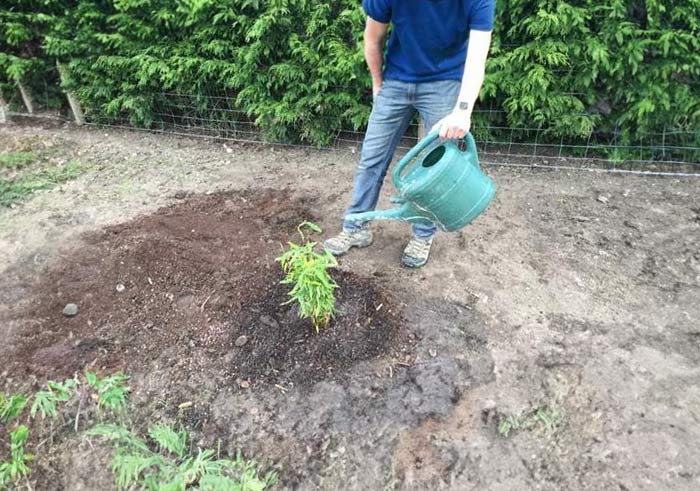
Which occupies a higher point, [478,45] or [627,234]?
[478,45]

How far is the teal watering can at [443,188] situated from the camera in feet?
7.55

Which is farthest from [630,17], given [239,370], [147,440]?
[147,440]

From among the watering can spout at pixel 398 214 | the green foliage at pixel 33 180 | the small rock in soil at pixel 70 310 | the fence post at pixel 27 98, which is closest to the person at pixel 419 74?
the watering can spout at pixel 398 214

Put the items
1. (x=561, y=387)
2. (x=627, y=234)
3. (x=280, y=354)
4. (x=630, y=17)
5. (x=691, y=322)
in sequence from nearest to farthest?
(x=561, y=387)
(x=280, y=354)
(x=691, y=322)
(x=627, y=234)
(x=630, y=17)

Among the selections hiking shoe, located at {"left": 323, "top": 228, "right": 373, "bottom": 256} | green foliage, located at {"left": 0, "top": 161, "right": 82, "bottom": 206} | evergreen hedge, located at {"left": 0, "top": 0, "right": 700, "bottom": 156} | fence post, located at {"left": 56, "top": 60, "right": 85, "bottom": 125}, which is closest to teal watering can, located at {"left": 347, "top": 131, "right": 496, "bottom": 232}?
hiking shoe, located at {"left": 323, "top": 228, "right": 373, "bottom": 256}

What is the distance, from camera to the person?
7.88 ft

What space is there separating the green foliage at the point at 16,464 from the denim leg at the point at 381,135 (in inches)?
77.8

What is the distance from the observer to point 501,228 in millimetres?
3623

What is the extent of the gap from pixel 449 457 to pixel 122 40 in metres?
4.70

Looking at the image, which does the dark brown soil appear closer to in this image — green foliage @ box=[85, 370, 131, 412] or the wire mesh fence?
green foliage @ box=[85, 370, 131, 412]

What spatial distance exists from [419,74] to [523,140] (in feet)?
7.43

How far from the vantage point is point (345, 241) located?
3.28m

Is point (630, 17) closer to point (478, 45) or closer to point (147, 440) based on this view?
point (478, 45)

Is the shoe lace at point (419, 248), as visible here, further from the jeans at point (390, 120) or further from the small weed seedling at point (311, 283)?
the small weed seedling at point (311, 283)
